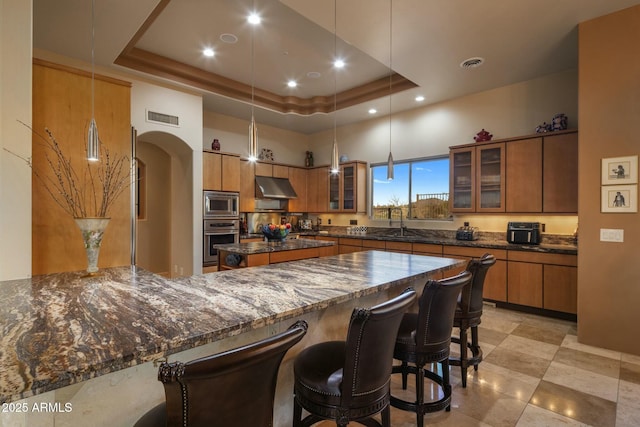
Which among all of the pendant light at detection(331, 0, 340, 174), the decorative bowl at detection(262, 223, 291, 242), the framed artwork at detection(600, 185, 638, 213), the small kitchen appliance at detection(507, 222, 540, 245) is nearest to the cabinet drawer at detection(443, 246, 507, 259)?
the small kitchen appliance at detection(507, 222, 540, 245)

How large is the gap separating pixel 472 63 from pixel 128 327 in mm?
4575

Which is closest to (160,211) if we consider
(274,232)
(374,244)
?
(274,232)

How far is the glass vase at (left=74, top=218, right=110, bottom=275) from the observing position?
1.91 metres

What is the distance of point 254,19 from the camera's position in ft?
11.3

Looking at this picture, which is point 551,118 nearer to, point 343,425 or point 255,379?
point 343,425

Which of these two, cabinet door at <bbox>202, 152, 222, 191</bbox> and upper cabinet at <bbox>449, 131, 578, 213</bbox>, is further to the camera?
cabinet door at <bbox>202, 152, 222, 191</bbox>

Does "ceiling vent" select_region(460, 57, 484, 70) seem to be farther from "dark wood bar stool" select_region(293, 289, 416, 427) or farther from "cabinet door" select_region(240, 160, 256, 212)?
"cabinet door" select_region(240, 160, 256, 212)

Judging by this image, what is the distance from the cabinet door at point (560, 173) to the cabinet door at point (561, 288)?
80cm

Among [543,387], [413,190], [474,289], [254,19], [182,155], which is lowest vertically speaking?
[543,387]

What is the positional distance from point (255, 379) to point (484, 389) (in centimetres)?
226

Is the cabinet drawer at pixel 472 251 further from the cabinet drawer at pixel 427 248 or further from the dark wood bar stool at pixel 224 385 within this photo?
the dark wood bar stool at pixel 224 385

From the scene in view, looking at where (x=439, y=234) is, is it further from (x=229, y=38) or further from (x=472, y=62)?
(x=229, y=38)

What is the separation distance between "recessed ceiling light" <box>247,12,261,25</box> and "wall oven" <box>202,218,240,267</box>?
3162 millimetres

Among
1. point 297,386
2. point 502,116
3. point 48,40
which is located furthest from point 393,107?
point 297,386
